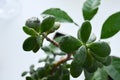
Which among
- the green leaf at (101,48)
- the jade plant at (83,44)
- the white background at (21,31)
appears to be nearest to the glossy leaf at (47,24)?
the jade plant at (83,44)

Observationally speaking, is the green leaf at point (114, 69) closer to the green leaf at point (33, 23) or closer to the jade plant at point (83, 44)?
the jade plant at point (83, 44)

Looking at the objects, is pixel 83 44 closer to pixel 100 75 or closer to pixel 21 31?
pixel 100 75

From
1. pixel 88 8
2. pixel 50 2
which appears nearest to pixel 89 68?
pixel 88 8

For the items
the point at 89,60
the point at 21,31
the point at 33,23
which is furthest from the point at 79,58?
the point at 21,31

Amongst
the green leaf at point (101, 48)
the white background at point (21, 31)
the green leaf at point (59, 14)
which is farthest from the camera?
the white background at point (21, 31)

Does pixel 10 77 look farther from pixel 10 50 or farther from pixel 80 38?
pixel 80 38

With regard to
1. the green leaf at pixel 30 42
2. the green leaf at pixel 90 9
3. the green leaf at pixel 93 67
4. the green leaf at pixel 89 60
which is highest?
the green leaf at pixel 30 42

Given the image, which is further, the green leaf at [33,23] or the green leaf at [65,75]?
the green leaf at [65,75]

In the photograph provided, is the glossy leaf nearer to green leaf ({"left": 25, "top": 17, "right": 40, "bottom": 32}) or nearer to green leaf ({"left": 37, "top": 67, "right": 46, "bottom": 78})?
green leaf ({"left": 25, "top": 17, "right": 40, "bottom": 32})
